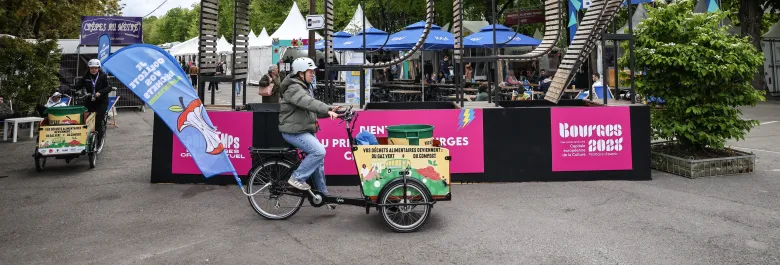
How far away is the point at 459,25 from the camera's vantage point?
9.59m

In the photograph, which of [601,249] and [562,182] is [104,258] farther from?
[562,182]

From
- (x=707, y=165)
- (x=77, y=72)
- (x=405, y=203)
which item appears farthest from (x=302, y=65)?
(x=77, y=72)

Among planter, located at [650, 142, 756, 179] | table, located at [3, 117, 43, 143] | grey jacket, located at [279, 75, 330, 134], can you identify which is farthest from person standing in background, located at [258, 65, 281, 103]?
planter, located at [650, 142, 756, 179]

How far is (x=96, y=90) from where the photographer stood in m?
11.3

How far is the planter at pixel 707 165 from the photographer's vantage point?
29.2 feet

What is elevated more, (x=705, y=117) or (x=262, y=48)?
(x=262, y=48)

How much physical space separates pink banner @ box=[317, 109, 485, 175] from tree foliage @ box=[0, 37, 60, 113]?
11186 mm

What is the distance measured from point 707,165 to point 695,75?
139 centimetres

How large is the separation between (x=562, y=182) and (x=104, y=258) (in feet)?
20.1

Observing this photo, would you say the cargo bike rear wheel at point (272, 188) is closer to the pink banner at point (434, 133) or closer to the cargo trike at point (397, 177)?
the cargo trike at point (397, 177)

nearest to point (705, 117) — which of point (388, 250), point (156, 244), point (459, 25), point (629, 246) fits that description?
point (459, 25)

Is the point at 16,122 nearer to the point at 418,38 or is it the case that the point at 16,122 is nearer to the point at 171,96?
the point at 171,96

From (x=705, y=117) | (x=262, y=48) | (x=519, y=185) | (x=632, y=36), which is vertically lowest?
(x=519, y=185)

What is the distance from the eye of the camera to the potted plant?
9.02 meters
